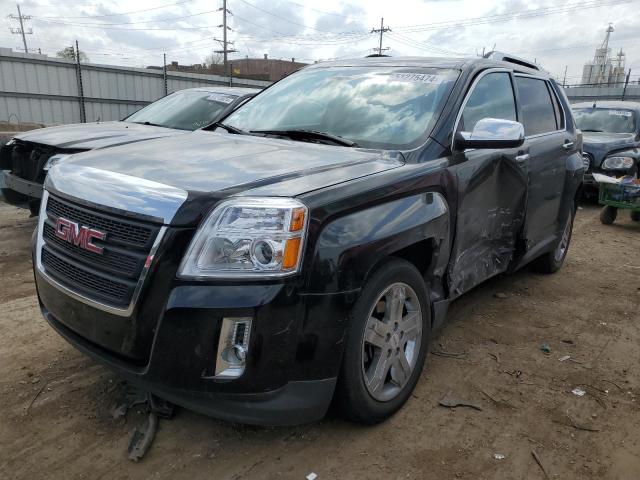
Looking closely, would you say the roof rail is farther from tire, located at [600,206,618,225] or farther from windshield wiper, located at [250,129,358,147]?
tire, located at [600,206,618,225]

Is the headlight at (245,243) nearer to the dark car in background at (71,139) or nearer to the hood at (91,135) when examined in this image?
the dark car in background at (71,139)

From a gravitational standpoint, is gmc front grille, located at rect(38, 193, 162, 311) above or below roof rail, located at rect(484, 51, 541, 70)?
below

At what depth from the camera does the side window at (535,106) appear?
4191 millimetres

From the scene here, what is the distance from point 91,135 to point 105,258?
4.06m

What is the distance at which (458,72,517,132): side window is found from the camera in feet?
11.0

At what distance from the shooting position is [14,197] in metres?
5.73

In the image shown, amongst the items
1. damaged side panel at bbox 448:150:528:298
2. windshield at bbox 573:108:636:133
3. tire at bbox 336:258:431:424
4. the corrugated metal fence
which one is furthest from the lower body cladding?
the corrugated metal fence

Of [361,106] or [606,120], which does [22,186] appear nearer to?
[361,106]

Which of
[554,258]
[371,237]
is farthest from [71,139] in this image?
[554,258]

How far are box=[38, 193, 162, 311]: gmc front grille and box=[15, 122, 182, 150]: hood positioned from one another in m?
2.79

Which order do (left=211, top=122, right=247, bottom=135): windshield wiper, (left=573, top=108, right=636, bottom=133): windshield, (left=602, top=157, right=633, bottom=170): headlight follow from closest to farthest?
(left=211, top=122, right=247, bottom=135): windshield wiper → (left=602, top=157, right=633, bottom=170): headlight → (left=573, top=108, right=636, bottom=133): windshield

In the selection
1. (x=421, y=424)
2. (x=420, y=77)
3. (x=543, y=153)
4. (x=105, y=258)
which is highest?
(x=420, y=77)

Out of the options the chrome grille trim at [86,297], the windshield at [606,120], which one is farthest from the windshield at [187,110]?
the windshield at [606,120]

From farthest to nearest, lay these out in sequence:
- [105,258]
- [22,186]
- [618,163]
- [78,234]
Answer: [618,163] < [22,186] < [78,234] < [105,258]
